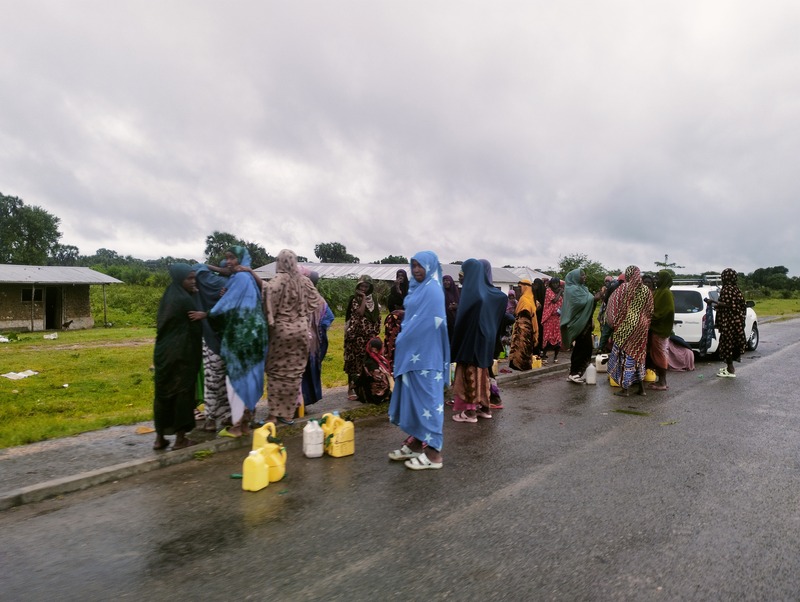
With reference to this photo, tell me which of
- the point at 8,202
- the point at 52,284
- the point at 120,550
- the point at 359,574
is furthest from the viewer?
the point at 8,202

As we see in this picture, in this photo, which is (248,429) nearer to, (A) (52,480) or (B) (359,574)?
(A) (52,480)

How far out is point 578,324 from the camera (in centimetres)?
998

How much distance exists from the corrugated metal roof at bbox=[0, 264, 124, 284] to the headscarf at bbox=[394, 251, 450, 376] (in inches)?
946

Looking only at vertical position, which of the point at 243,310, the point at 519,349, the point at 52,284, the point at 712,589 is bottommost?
the point at 712,589

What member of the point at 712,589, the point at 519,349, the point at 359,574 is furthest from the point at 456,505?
the point at 519,349

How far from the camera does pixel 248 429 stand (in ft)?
20.3

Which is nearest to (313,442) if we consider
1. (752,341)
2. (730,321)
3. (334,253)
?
(730,321)

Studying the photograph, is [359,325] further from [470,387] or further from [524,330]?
[524,330]

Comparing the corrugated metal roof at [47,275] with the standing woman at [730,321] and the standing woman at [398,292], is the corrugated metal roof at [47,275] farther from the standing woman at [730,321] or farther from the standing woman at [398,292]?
the standing woman at [730,321]

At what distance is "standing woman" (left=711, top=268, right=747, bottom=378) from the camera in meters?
10.6

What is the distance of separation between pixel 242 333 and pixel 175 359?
2.62 feet

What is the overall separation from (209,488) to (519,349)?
7.58m

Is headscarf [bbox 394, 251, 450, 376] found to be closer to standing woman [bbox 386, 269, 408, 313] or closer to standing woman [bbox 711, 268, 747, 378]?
standing woman [bbox 386, 269, 408, 313]

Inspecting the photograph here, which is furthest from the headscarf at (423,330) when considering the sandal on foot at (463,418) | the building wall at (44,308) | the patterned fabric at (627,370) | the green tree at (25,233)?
the green tree at (25,233)
